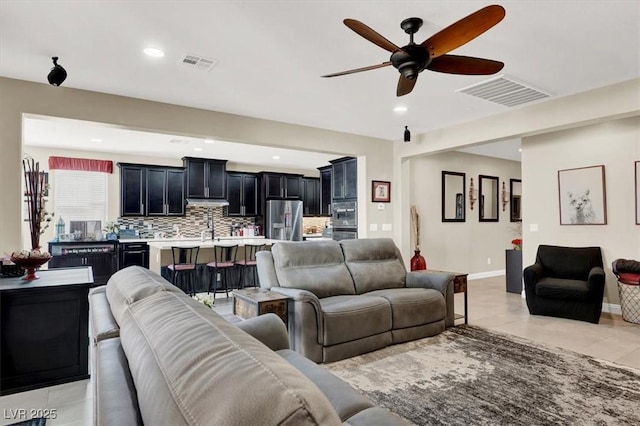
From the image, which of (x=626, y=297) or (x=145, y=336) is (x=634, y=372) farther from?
(x=145, y=336)

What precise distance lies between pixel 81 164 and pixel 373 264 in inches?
252

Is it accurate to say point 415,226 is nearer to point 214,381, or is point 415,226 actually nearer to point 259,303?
point 259,303

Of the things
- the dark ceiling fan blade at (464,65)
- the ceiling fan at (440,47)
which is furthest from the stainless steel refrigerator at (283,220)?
the dark ceiling fan blade at (464,65)

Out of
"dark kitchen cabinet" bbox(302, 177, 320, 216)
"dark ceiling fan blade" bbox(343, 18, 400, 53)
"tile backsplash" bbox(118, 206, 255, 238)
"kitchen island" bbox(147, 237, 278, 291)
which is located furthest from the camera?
"dark kitchen cabinet" bbox(302, 177, 320, 216)

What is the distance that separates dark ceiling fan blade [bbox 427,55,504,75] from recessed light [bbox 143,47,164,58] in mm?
2162

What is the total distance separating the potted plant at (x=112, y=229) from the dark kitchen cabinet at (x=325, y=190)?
15.3ft

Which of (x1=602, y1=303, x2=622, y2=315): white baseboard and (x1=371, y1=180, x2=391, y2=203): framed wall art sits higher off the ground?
(x1=371, y1=180, x2=391, y2=203): framed wall art

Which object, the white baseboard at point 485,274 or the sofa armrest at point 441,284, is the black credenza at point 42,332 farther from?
the white baseboard at point 485,274

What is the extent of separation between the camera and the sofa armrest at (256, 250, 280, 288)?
3562mm

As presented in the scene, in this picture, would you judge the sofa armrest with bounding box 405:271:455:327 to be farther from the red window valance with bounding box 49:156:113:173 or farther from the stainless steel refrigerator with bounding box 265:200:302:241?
the red window valance with bounding box 49:156:113:173

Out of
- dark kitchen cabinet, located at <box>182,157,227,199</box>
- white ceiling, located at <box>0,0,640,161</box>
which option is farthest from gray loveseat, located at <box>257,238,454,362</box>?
dark kitchen cabinet, located at <box>182,157,227,199</box>

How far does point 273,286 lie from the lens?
3516 mm

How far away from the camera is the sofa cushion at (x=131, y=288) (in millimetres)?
1298

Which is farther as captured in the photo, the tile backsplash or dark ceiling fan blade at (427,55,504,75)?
the tile backsplash
